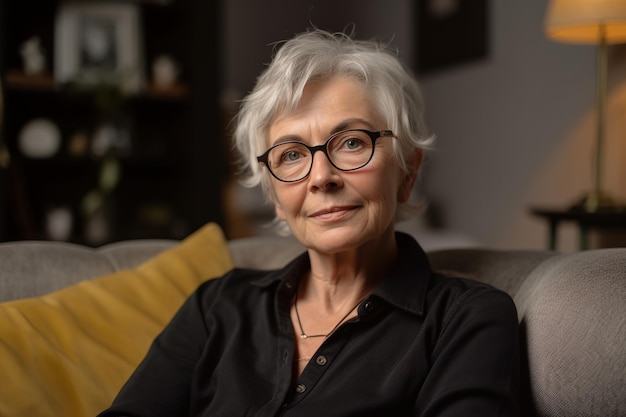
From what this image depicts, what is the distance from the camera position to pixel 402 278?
1.28 m

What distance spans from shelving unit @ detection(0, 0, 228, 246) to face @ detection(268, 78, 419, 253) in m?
2.77

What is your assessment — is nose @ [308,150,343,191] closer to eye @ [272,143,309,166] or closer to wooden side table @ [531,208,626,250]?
eye @ [272,143,309,166]

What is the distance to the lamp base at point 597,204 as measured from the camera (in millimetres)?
2779

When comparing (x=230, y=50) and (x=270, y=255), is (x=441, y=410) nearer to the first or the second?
(x=270, y=255)

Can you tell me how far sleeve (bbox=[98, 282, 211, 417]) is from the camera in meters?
1.28

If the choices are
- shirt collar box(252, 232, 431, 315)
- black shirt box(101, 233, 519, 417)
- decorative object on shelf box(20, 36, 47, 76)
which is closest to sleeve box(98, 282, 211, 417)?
black shirt box(101, 233, 519, 417)

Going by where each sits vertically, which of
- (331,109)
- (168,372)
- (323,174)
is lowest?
(168,372)

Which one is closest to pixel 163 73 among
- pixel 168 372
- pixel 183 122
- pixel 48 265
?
pixel 183 122

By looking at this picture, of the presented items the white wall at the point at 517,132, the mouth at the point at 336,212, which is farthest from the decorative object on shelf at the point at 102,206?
the mouth at the point at 336,212

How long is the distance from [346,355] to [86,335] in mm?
486

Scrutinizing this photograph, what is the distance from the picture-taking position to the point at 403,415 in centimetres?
115

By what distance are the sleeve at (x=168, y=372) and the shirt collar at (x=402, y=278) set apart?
138mm

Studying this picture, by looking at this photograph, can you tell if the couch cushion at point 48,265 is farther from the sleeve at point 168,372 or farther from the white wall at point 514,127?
the white wall at point 514,127

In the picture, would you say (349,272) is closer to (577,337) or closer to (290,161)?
(290,161)
